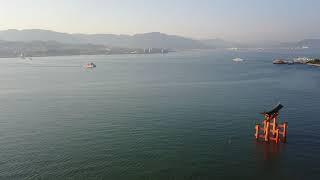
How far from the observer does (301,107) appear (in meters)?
65.0

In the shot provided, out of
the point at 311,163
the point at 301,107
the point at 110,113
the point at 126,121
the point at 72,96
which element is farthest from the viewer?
the point at 72,96

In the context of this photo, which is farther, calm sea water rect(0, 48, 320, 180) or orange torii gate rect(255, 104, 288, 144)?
orange torii gate rect(255, 104, 288, 144)

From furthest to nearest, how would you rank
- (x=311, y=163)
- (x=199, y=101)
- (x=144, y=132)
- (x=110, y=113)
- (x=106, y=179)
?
(x=199, y=101), (x=110, y=113), (x=144, y=132), (x=311, y=163), (x=106, y=179)

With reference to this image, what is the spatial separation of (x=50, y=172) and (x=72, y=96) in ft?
162

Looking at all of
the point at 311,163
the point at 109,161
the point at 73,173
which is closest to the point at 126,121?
the point at 109,161

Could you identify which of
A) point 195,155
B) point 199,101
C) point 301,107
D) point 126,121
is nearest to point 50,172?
point 195,155

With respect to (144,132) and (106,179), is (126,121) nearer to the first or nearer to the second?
(144,132)

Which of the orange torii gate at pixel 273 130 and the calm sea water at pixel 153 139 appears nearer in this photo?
the calm sea water at pixel 153 139

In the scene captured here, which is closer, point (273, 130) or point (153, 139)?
point (273, 130)

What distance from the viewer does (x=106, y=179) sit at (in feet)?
108

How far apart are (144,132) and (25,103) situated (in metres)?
36.7

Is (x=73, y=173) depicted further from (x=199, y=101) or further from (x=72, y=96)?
(x=72, y=96)

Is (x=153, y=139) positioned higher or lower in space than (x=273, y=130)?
lower

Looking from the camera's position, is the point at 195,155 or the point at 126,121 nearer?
the point at 195,155
